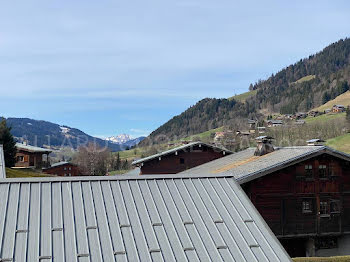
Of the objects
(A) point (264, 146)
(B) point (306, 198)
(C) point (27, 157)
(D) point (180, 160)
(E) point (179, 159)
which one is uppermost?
(A) point (264, 146)

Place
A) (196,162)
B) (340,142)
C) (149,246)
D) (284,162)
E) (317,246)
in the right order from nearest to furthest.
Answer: (149,246) < (284,162) < (317,246) < (196,162) < (340,142)

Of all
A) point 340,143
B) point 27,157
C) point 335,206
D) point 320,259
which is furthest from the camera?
point 340,143

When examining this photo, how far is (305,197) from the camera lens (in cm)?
2945

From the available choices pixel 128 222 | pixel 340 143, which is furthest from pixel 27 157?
pixel 340 143

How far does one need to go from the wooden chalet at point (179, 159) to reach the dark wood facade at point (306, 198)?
22424 millimetres

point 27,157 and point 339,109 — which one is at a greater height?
point 339,109

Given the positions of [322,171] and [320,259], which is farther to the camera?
[322,171]

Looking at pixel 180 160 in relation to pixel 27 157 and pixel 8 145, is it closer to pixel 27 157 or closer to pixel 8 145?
pixel 8 145

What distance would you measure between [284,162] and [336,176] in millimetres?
5006

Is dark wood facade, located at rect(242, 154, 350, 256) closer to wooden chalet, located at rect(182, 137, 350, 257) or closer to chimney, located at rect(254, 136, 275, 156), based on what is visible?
wooden chalet, located at rect(182, 137, 350, 257)

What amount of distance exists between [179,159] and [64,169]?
49665 mm

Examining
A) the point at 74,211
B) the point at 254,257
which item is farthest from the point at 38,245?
the point at 254,257

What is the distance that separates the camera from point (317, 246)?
30.2m

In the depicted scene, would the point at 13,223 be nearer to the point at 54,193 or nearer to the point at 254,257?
the point at 54,193
